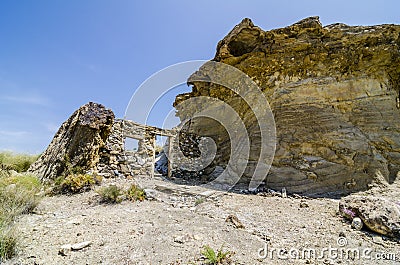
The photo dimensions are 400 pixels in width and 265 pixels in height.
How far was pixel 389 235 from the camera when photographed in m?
4.02

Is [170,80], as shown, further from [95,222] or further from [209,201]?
[95,222]

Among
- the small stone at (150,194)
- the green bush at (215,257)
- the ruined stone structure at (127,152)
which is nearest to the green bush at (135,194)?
the small stone at (150,194)

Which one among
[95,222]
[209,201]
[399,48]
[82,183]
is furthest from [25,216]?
[399,48]

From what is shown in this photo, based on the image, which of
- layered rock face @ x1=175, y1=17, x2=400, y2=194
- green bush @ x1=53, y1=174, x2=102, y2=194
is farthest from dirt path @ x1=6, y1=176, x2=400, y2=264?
layered rock face @ x1=175, y1=17, x2=400, y2=194

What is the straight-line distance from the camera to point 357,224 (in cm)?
436

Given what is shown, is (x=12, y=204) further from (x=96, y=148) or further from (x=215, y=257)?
(x=215, y=257)

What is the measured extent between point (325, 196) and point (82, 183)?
7.61m

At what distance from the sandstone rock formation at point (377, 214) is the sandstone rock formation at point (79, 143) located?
7814 mm

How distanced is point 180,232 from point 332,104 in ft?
23.6

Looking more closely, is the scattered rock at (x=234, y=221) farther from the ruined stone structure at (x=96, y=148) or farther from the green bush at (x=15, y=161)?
the green bush at (x=15, y=161)

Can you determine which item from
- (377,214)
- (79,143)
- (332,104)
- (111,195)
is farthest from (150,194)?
(332,104)

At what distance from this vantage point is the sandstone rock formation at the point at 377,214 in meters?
4.04

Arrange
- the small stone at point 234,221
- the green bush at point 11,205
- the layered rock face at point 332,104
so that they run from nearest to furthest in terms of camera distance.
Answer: the green bush at point 11,205, the small stone at point 234,221, the layered rock face at point 332,104

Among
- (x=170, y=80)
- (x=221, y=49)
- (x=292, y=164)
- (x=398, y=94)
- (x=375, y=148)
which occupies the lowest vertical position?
(x=292, y=164)
